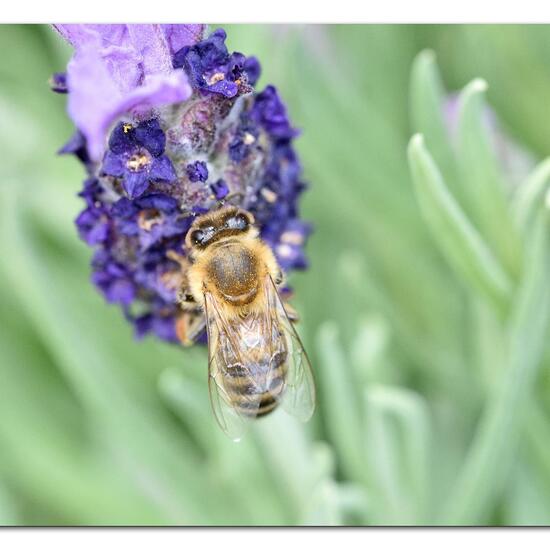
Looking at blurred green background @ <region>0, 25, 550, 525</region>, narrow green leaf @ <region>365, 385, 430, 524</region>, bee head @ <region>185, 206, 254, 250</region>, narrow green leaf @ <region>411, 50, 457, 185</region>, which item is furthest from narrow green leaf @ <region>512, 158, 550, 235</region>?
bee head @ <region>185, 206, 254, 250</region>

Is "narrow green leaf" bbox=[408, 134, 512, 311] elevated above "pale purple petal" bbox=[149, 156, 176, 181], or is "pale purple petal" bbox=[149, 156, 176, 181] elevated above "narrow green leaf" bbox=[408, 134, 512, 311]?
"pale purple petal" bbox=[149, 156, 176, 181]

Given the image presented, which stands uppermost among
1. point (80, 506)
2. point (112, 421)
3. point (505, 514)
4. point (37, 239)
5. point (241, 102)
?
point (241, 102)

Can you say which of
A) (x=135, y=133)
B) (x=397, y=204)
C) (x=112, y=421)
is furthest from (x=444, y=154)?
(x=112, y=421)

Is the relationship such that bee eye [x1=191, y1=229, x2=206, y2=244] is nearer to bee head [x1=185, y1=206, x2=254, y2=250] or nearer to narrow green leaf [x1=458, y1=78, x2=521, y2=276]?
bee head [x1=185, y1=206, x2=254, y2=250]

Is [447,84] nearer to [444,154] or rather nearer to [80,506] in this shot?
[444,154]

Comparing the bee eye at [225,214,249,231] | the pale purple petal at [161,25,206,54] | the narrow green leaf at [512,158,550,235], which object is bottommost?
the narrow green leaf at [512,158,550,235]

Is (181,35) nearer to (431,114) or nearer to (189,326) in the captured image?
(189,326)
